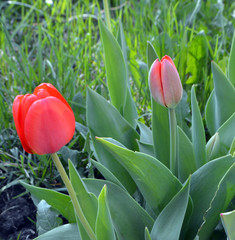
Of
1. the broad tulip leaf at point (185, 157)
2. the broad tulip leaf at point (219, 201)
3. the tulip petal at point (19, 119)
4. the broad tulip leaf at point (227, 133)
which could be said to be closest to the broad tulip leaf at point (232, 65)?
the broad tulip leaf at point (227, 133)

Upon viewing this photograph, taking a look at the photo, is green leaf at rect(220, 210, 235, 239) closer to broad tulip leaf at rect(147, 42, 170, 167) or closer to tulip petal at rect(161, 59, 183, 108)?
tulip petal at rect(161, 59, 183, 108)

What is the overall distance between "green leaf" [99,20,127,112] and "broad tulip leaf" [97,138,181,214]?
32 cm

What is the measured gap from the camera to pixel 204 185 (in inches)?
40.3

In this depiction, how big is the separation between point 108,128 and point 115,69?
171 mm

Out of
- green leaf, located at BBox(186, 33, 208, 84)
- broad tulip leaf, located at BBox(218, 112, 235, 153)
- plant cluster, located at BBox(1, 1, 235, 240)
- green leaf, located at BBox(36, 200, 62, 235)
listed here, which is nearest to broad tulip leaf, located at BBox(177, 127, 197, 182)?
plant cluster, located at BBox(1, 1, 235, 240)

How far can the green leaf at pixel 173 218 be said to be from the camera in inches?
36.5

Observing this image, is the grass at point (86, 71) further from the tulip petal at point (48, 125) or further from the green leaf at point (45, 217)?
the tulip petal at point (48, 125)

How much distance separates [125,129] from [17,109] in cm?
49

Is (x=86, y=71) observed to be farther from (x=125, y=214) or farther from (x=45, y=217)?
(x=125, y=214)

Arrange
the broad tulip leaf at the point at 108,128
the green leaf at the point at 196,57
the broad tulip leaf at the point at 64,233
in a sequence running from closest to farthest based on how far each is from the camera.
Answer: the broad tulip leaf at the point at 64,233, the broad tulip leaf at the point at 108,128, the green leaf at the point at 196,57

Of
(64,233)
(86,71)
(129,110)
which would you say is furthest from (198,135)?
(86,71)

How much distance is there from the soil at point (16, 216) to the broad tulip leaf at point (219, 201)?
510 mm

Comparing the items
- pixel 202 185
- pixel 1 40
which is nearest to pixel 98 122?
pixel 202 185

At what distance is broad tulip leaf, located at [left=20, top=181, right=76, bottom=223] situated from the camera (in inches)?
41.5
